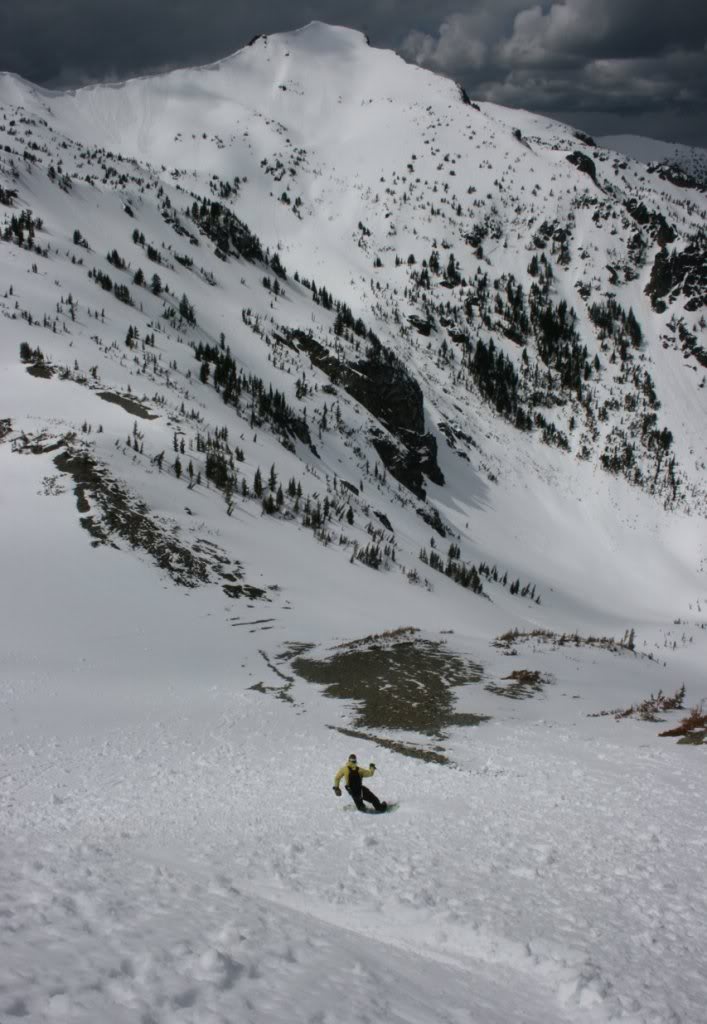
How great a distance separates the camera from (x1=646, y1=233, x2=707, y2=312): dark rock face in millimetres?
93688

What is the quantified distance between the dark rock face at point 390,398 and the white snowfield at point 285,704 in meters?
1.99

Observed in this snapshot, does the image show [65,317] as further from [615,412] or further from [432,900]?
[615,412]

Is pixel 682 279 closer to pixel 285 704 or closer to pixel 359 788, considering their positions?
pixel 285 704

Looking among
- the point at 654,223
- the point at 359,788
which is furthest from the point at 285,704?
the point at 654,223

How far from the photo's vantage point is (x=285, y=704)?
15.9 meters

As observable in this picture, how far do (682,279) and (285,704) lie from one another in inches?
4029

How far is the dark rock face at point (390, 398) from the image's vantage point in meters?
60.1

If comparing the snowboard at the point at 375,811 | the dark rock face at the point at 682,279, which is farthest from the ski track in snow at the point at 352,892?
the dark rock face at the point at 682,279

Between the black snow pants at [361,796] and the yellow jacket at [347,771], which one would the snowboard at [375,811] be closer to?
the black snow pants at [361,796]

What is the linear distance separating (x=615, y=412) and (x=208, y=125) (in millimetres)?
103314

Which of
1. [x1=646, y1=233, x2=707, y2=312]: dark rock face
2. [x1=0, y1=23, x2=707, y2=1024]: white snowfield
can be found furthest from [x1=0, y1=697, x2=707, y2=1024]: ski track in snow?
→ [x1=646, y1=233, x2=707, y2=312]: dark rock face

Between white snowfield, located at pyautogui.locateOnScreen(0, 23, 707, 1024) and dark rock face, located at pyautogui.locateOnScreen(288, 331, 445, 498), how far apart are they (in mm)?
1991

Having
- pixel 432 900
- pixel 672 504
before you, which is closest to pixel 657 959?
pixel 432 900

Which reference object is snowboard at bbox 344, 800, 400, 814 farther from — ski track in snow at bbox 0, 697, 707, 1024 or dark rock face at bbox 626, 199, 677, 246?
dark rock face at bbox 626, 199, 677, 246
